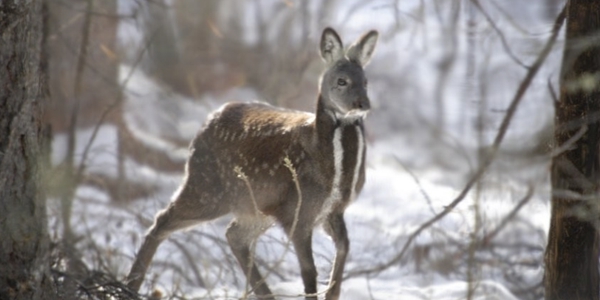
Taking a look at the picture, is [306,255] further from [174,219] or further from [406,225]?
[406,225]

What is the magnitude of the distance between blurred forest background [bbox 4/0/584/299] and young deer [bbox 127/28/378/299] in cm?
36

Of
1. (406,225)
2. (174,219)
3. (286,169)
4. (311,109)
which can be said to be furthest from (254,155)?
(406,225)

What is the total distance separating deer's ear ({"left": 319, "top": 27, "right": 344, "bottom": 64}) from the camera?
19.7 ft

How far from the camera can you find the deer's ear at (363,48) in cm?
604

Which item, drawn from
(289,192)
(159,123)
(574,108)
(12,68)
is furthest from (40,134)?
(159,123)

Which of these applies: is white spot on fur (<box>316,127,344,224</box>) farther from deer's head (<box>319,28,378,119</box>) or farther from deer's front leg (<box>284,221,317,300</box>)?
deer's front leg (<box>284,221,317,300</box>)

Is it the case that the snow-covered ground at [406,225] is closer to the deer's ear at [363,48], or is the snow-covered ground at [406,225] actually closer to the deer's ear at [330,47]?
the deer's ear at [363,48]

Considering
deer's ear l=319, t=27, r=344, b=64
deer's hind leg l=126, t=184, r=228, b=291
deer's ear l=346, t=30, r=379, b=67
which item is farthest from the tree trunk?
deer's hind leg l=126, t=184, r=228, b=291

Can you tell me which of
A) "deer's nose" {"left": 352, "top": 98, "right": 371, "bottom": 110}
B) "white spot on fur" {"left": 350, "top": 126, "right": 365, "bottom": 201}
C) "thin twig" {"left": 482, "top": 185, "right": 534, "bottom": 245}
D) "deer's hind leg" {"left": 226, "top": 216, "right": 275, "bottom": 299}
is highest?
"deer's nose" {"left": 352, "top": 98, "right": 371, "bottom": 110}

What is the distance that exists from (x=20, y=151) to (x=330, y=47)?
7.04 ft

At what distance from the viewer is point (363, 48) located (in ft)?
20.0

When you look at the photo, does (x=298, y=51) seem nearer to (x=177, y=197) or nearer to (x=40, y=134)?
(x=177, y=197)

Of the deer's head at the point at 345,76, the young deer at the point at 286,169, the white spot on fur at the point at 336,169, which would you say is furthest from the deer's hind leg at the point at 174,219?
the deer's head at the point at 345,76

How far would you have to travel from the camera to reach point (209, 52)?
1587cm
